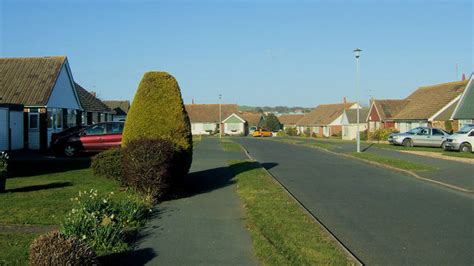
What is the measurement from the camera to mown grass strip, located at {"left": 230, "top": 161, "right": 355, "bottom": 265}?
6891 mm

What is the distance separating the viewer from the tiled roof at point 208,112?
104 meters

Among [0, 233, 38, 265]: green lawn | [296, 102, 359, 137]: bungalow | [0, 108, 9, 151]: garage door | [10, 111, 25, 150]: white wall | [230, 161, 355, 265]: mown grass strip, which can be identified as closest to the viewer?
[0, 233, 38, 265]: green lawn

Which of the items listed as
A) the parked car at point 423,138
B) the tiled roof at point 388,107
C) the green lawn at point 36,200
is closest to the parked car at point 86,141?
the green lawn at point 36,200

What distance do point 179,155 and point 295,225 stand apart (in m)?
4.06

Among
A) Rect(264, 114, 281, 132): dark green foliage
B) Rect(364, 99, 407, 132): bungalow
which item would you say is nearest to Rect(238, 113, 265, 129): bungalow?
Rect(264, 114, 281, 132): dark green foliage

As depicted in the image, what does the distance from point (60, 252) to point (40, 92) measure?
26613 mm

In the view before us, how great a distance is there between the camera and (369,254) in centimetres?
746

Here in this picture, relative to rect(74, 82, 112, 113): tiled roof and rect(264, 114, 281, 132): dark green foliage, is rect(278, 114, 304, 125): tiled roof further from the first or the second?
rect(74, 82, 112, 113): tiled roof

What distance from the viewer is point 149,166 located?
11.1m

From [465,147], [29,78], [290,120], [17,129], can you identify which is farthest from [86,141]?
[290,120]

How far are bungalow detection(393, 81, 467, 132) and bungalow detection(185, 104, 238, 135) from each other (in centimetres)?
4993

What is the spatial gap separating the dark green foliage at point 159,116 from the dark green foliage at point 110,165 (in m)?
0.43

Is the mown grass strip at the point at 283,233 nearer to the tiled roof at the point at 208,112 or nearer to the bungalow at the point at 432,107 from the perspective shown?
the bungalow at the point at 432,107

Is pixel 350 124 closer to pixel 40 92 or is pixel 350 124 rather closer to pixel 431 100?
pixel 431 100
